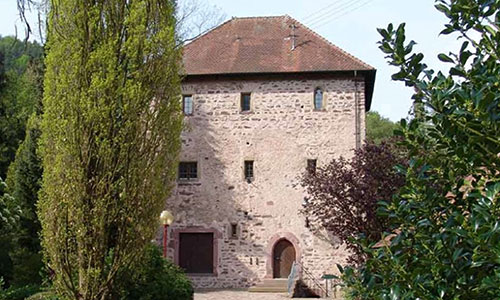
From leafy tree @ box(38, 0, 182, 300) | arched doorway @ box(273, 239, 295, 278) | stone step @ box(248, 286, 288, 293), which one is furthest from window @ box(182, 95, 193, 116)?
leafy tree @ box(38, 0, 182, 300)

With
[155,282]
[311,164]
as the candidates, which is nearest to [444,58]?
[155,282]

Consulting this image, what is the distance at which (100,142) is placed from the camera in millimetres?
9445

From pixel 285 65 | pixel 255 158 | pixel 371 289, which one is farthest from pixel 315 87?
pixel 371 289

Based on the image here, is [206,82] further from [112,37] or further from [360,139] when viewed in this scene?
[112,37]

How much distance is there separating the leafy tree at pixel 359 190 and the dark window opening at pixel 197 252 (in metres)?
4.96

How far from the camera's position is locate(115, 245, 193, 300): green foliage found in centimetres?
1041

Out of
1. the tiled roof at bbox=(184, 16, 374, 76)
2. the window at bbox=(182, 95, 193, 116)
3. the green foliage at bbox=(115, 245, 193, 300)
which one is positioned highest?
the tiled roof at bbox=(184, 16, 374, 76)

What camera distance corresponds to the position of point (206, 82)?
2341cm

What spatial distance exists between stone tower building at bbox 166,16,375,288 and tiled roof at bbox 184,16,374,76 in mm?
67

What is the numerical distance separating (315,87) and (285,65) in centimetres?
143

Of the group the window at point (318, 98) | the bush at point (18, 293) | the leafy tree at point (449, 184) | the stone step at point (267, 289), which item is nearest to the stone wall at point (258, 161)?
the window at point (318, 98)

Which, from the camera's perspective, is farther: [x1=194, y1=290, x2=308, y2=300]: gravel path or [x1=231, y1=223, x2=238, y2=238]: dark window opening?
[x1=231, y1=223, x2=238, y2=238]: dark window opening

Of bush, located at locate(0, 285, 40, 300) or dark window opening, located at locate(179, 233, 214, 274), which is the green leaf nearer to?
bush, located at locate(0, 285, 40, 300)

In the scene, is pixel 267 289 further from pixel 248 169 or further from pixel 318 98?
pixel 318 98
